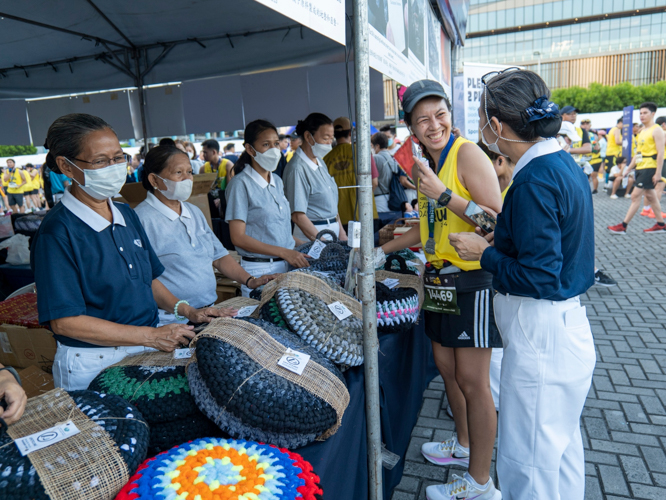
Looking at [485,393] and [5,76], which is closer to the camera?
[485,393]

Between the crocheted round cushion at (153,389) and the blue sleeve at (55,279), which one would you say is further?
the blue sleeve at (55,279)

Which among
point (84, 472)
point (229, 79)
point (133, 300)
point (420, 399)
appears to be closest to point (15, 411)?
point (84, 472)

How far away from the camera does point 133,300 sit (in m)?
1.64

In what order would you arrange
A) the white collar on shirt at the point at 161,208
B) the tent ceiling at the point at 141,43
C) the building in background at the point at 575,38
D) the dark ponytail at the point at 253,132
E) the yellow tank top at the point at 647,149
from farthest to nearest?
the building in background at the point at 575,38 → the yellow tank top at the point at 647,149 → the tent ceiling at the point at 141,43 → the dark ponytail at the point at 253,132 → the white collar on shirt at the point at 161,208

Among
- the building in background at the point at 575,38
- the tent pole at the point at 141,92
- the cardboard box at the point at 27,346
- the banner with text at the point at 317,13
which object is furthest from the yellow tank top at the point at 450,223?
the building in background at the point at 575,38

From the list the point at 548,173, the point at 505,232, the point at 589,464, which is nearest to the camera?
the point at 548,173

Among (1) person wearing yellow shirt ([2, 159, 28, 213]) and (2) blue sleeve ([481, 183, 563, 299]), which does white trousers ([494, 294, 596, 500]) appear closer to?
(2) blue sleeve ([481, 183, 563, 299])

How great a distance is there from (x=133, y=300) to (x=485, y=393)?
147 cm

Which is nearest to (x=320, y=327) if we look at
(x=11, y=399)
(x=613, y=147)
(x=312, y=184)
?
(x=11, y=399)

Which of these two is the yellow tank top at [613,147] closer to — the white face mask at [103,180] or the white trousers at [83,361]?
the white face mask at [103,180]

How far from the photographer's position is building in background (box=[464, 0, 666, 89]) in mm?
54031

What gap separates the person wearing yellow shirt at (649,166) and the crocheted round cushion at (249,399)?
27.3 ft

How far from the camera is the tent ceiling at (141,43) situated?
4.39m

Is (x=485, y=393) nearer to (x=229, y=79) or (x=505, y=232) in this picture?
(x=505, y=232)
